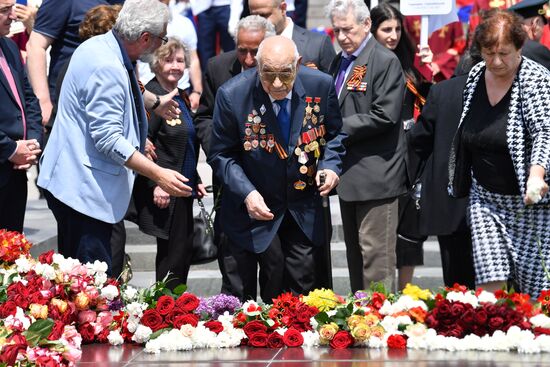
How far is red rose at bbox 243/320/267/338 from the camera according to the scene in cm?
696

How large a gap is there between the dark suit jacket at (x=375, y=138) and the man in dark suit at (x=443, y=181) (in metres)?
0.48

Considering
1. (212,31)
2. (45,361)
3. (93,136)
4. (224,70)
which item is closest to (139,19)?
(93,136)

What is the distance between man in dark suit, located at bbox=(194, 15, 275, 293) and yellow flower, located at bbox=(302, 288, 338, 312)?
1320mm

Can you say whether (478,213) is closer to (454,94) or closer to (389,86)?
(454,94)

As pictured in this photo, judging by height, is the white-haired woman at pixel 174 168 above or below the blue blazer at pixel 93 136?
below

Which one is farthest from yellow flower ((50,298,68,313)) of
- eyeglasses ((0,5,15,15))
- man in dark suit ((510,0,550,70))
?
man in dark suit ((510,0,550,70))

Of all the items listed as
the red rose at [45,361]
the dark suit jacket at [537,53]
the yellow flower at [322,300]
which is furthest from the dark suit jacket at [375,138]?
the red rose at [45,361]

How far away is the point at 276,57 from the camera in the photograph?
7.42 meters

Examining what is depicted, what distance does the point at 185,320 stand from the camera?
22.9 feet

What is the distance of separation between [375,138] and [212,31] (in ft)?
15.5

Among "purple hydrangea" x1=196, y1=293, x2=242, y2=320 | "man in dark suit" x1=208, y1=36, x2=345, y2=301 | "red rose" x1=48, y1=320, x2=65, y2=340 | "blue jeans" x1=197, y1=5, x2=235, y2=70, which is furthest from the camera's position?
"blue jeans" x1=197, y1=5, x2=235, y2=70

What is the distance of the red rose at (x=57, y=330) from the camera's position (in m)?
5.96

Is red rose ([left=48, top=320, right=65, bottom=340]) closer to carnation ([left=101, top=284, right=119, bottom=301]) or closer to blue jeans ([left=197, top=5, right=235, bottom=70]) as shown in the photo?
carnation ([left=101, top=284, right=119, bottom=301])

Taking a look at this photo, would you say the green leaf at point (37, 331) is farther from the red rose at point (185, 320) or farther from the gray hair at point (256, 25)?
the gray hair at point (256, 25)
